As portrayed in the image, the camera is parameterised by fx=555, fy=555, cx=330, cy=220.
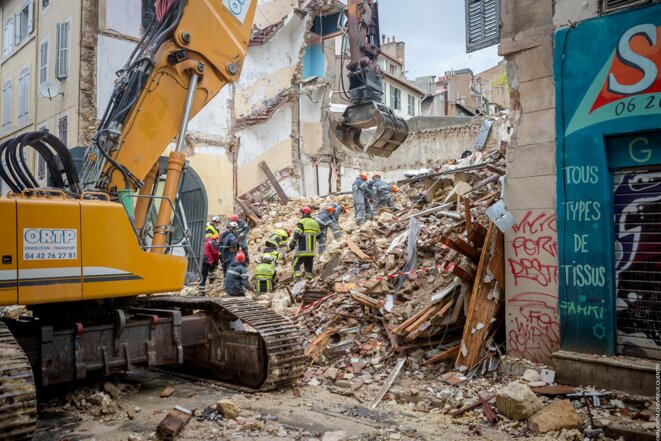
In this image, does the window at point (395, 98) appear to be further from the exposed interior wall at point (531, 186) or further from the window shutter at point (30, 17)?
the exposed interior wall at point (531, 186)

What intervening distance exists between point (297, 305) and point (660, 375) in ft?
20.0

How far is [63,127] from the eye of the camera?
61.6 ft

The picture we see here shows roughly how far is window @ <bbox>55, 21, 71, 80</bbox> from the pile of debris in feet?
40.1

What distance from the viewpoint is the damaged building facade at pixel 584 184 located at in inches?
225

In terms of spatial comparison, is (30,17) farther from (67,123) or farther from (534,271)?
(534,271)

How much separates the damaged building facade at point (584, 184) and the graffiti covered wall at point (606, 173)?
11mm

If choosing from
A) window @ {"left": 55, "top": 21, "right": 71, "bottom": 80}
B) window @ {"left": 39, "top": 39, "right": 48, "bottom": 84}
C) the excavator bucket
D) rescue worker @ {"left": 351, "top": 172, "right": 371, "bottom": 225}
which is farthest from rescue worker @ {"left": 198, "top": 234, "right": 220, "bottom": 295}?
window @ {"left": 39, "top": 39, "right": 48, "bottom": 84}

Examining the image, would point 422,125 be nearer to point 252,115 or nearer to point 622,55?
point 252,115

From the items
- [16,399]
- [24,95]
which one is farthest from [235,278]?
[24,95]

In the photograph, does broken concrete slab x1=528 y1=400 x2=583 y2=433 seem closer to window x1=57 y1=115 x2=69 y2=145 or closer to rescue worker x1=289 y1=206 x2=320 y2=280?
rescue worker x1=289 y1=206 x2=320 y2=280

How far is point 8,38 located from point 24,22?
1622 mm

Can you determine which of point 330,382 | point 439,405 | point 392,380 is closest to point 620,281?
point 439,405

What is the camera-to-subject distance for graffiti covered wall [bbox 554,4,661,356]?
570 centimetres

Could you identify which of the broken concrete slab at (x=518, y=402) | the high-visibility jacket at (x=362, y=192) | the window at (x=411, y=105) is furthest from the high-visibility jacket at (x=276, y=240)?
the window at (x=411, y=105)
